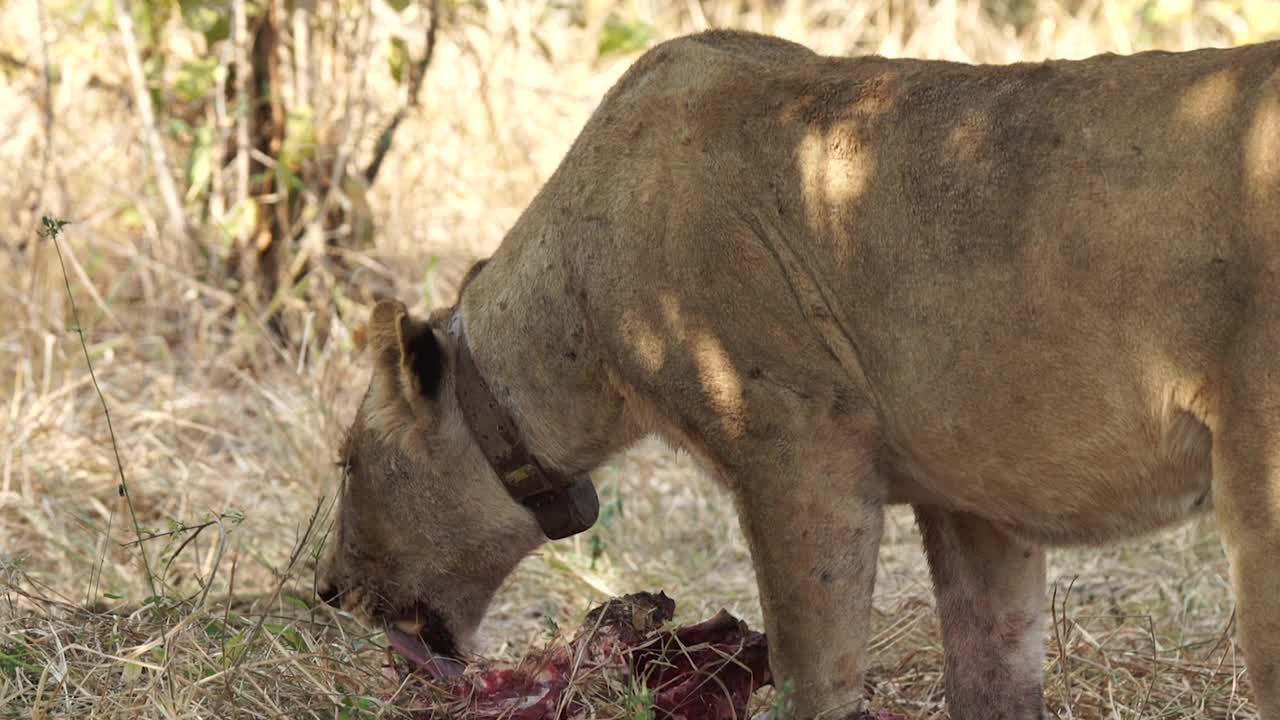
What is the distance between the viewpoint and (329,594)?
14.3ft

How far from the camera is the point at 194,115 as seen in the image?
778cm

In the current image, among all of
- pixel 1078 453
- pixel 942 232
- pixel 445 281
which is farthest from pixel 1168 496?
Answer: pixel 445 281

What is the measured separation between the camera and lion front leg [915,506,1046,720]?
3.92 metres

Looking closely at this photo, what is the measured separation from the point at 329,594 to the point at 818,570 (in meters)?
1.54

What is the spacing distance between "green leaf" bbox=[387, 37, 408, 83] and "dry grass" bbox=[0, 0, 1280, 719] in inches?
4.1

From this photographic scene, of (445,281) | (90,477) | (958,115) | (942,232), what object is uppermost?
(958,115)

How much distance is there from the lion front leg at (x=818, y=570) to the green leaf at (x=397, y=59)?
4496 millimetres

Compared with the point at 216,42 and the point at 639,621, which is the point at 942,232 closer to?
the point at 639,621

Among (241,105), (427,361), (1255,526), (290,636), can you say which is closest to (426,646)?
(290,636)

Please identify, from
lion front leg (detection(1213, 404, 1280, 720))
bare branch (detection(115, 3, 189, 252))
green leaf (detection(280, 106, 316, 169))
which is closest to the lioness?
lion front leg (detection(1213, 404, 1280, 720))

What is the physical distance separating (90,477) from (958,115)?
4230mm

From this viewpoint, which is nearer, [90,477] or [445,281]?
[90,477]

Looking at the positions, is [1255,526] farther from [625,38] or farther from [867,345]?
[625,38]

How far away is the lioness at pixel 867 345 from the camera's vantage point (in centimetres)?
286
